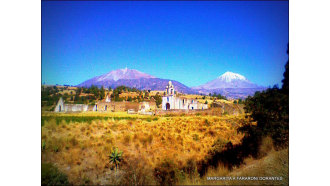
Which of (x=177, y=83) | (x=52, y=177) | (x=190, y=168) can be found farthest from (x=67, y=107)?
(x=190, y=168)

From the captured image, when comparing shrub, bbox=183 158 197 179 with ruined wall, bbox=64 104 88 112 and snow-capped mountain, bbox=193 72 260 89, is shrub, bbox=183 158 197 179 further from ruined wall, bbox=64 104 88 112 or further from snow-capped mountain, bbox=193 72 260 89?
ruined wall, bbox=64 104 88 112

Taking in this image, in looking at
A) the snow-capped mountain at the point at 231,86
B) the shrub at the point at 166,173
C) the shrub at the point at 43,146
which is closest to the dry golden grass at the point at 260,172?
the shrub at the point at 166,173

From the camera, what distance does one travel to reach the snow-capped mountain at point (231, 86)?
462 centimetres

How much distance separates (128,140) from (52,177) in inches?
63.8

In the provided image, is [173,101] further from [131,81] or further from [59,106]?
[59,106]

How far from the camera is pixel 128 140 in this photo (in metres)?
4.09

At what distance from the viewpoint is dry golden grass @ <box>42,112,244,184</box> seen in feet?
11.9

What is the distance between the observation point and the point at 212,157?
14.0 feet

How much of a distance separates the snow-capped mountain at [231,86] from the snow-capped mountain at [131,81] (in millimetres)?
658

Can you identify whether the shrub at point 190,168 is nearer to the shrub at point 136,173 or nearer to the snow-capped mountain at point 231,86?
the shrub at point 136,173

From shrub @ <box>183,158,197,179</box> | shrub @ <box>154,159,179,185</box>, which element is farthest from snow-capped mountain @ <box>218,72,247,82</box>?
shrub @ <box>154,159,179,185</box>

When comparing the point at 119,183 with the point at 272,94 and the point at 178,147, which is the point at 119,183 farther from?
the point at 272,94
